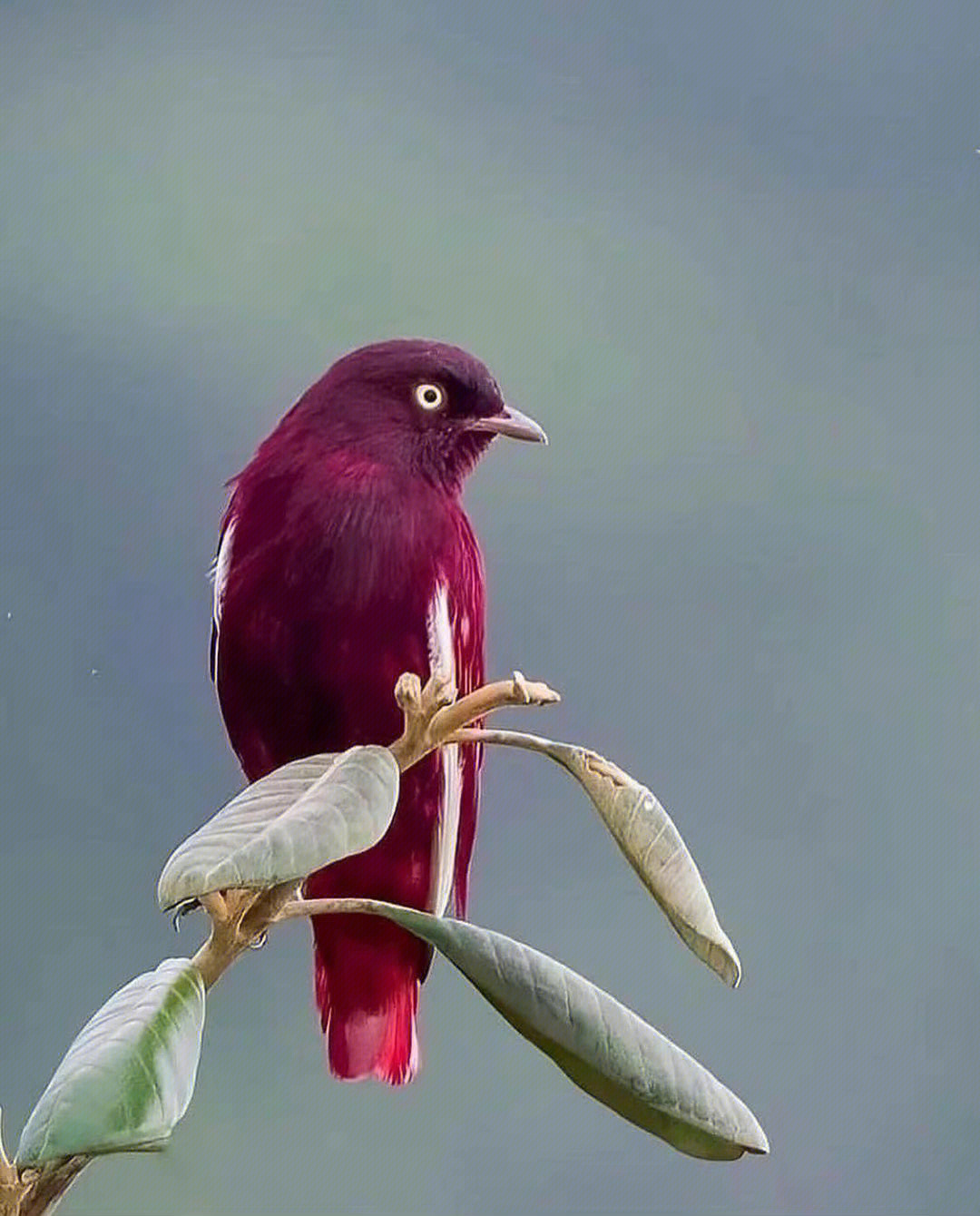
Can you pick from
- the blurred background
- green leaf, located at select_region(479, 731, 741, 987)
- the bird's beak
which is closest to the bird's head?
the bird's beak

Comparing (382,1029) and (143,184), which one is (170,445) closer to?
A: (143,184)

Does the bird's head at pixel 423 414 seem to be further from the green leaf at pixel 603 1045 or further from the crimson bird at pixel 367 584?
the green leaf at pixel 603 1045

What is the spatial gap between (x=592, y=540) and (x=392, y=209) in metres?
0.23


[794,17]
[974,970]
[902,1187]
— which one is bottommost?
[902,1187]

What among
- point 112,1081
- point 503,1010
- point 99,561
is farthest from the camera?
point 99,561

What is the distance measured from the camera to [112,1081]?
40 cm

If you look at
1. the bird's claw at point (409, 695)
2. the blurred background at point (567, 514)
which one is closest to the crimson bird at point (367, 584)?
the blurred background at point (567, 514)

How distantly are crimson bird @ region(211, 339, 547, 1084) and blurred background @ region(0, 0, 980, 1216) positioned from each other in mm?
138

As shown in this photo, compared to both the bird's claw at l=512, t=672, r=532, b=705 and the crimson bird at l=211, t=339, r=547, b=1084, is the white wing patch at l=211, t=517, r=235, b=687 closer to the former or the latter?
the crimson bird at l=211, t=339, r=547, b=1084

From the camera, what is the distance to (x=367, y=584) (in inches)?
27.6

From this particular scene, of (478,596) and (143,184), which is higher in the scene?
(143,184)

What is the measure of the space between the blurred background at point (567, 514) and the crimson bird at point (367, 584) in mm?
138

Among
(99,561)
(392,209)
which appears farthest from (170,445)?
(392,209)

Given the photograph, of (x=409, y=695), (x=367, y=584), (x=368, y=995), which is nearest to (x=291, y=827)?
(x=409, y=695)
